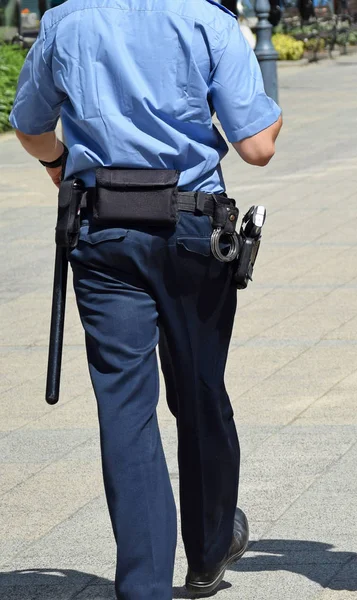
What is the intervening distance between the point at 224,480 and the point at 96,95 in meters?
1.05

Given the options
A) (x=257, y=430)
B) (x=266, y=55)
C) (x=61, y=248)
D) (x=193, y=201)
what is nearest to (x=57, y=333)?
(x=61, y=248)

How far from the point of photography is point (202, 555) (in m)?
3.29

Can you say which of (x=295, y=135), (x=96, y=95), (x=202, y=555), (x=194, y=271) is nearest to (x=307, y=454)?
(x=202, y=555)

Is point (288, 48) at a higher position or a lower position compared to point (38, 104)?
lower

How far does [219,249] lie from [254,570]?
41.5 inches

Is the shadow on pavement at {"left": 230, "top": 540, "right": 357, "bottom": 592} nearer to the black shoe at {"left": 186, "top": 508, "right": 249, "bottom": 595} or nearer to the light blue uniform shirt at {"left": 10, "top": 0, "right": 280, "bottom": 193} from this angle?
the black shoe at {"left": 186, "top": 508, "right": 249, "bottom": 595}

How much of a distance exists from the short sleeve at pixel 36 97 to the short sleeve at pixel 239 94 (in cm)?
40

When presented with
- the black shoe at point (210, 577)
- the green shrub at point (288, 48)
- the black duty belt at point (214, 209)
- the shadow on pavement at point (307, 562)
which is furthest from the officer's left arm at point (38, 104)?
the green shrub at point (288, 48)

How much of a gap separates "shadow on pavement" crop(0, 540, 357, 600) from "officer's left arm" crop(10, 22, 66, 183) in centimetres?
119

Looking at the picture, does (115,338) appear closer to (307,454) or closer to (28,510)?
(28,510)

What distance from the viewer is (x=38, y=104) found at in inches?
122

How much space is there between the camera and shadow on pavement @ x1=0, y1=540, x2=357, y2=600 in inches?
136

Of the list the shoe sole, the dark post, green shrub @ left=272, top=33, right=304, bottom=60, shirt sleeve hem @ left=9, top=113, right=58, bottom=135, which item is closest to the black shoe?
the shoe sole

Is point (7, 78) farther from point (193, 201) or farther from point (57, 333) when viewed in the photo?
point (193, 201)
